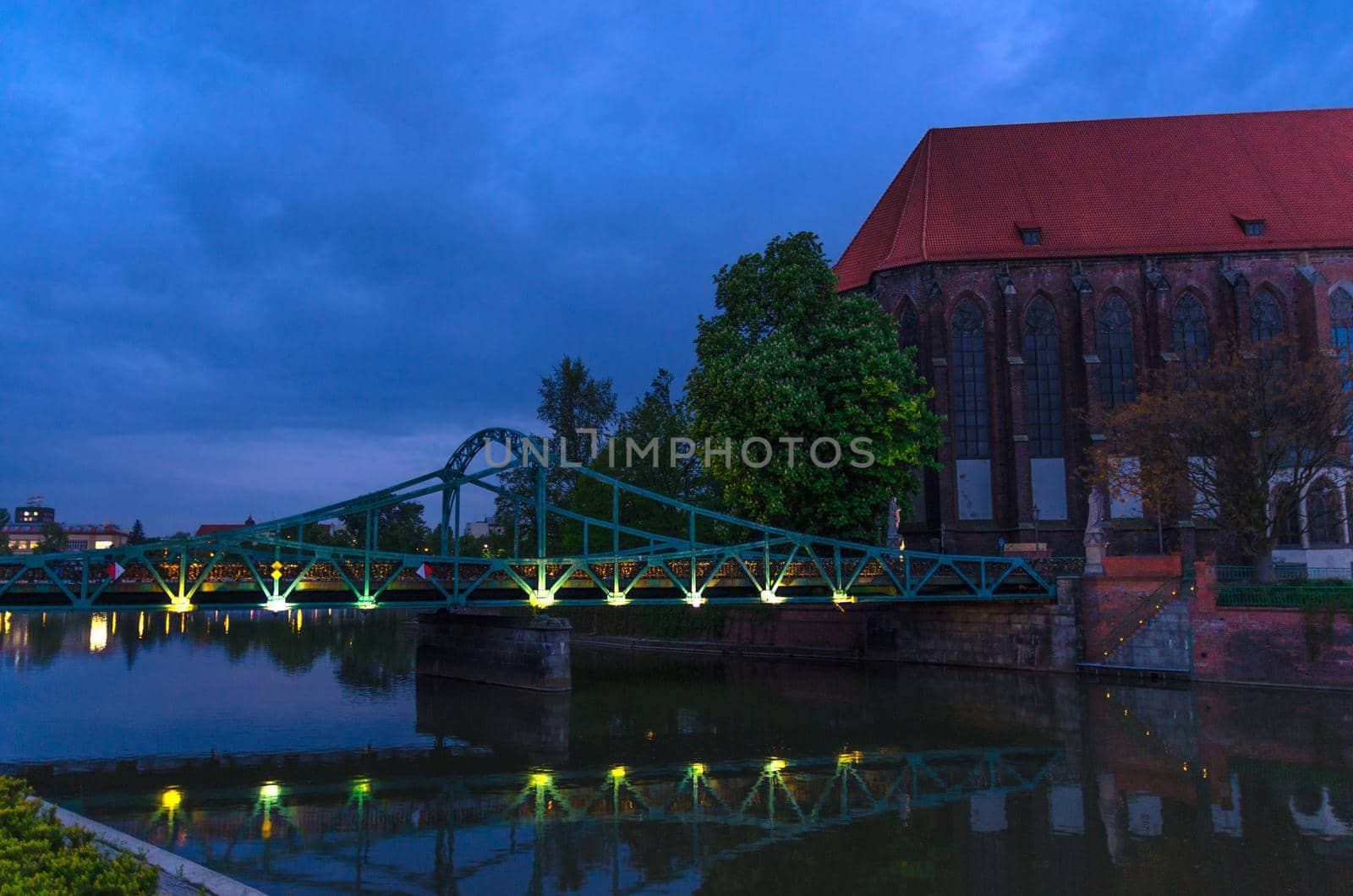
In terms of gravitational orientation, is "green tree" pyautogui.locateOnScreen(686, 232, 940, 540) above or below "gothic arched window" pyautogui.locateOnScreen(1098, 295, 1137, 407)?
below

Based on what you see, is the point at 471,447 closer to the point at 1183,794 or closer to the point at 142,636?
the point at 1183,794

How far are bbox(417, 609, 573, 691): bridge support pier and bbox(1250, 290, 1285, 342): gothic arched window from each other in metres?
35.7

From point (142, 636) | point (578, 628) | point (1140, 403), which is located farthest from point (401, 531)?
point (1140, 403)

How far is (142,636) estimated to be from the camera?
5994cm

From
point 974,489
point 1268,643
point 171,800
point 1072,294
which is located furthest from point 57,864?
point 1072,294

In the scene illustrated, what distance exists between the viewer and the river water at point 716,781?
13758 mm

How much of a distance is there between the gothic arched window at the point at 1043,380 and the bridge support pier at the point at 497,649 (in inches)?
990

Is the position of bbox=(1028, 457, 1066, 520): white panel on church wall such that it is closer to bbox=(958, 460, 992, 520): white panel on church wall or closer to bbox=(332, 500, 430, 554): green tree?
bbox=(958, 460, 992, 520): white panel on church wall

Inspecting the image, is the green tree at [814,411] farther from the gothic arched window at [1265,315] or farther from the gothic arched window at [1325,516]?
the gothic arched window at [1265,315]

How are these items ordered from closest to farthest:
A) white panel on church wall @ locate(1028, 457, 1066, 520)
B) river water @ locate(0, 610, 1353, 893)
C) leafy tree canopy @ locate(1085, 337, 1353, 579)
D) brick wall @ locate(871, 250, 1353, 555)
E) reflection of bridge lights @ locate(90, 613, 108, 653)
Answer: river water @ locate(0, 610, 1353, 893) → leafy tree canopy @ locate(1085, 337, 1353, 579) → brick wall @ locate(871, 250, 1353, 555) → white panel on church wall @ locate(1028, 457, 1066, 520) → reflection of bridge lights @ locate(90, 613, 108, 653)

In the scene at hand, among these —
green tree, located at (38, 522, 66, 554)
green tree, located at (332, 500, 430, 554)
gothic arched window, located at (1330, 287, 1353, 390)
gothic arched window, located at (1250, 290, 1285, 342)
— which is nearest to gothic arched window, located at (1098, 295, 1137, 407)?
gothic arched window, located at (1250, 290, 1285, 342)

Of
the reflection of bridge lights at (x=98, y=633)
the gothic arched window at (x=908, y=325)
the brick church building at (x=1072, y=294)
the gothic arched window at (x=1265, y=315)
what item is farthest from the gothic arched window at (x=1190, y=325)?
the reflection of bridge lights at (x=98, y=633)

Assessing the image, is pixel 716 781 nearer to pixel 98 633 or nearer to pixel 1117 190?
pixel 1117 190

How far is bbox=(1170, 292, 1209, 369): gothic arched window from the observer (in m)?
46.5
